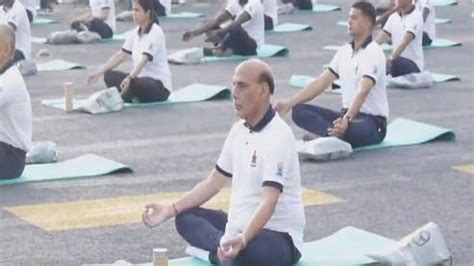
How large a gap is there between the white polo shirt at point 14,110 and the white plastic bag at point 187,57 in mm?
6930

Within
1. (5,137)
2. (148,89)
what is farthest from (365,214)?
(148,89)

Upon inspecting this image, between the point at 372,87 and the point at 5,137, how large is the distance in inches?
111

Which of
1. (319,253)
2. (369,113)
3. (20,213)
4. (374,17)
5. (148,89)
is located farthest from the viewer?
(148,89)

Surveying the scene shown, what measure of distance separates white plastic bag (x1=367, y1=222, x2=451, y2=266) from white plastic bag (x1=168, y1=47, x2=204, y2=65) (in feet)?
30.4

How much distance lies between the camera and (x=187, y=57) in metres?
15.9

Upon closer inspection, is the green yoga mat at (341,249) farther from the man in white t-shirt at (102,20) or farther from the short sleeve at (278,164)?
the man in white t-shirt at (102,20)

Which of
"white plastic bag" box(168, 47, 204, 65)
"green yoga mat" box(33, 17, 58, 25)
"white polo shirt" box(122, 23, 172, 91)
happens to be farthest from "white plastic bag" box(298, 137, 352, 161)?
"green yoga mat" box(33, 17, 58, 25)

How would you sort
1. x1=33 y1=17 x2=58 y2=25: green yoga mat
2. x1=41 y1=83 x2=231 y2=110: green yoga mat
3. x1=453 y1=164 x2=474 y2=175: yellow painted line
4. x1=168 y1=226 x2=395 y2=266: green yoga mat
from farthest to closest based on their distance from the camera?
x1=33 y1=17 x2=58 y2=25: green yoga mat < x1=41 y1=83 x2=231 y2=110: green yoga mat < x1=453 y1=164 x2=474 y2=175: yellow painted line < x1=168 y1=226 x2=395 y2=266: green yoga mat

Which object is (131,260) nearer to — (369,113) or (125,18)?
(369,113)

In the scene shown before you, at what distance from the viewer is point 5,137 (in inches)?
355

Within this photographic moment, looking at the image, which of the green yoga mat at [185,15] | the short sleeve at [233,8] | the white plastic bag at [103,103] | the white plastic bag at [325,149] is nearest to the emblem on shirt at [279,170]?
the white plastic bag at [325,149]

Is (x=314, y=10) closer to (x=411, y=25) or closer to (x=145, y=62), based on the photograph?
(x=411, y=25)

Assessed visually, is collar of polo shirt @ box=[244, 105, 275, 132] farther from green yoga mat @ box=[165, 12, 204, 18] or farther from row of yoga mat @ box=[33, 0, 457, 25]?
green yoga mat @ box=[165, 12, 204, 18]

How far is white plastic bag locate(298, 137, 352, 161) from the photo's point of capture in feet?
32.3
